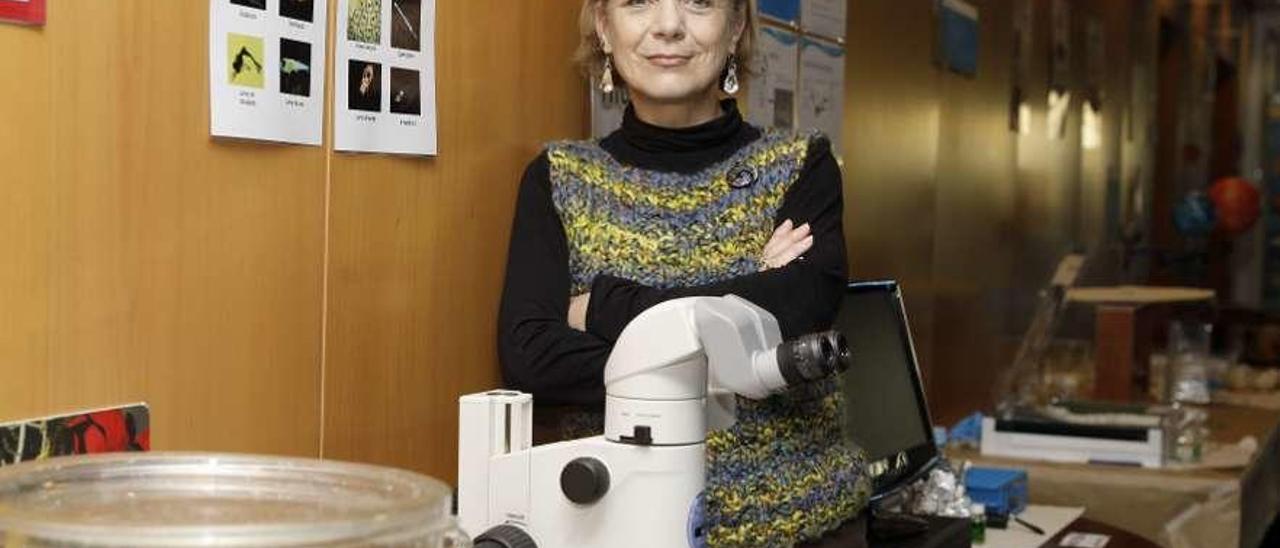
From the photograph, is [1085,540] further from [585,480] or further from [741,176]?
[585,480]

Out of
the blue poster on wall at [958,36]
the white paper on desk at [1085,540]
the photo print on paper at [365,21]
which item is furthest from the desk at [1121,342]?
the photo print on paper at [365,21]

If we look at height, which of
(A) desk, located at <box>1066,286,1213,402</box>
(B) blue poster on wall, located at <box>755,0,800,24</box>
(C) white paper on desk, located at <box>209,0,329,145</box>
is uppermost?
(B) blue poster on wall, located at <box>755,0,800,24</box>

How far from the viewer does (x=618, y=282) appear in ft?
6.79

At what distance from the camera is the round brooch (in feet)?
7.10

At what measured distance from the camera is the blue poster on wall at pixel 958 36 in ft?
14.5

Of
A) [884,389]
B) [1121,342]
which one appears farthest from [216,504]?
[1121,342]

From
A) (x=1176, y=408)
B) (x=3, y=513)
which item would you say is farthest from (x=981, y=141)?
(x=3, y=513)

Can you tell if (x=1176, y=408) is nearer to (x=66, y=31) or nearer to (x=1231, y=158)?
(x=66, y=31)

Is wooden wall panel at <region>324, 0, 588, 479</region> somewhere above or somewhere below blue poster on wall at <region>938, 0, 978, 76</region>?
below

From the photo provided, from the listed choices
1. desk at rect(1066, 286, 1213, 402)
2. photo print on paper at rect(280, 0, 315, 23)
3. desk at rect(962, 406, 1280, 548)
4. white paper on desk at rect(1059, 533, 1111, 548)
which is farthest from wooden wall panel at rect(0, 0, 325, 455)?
desk at rect(1066, 286, 1213, 402)

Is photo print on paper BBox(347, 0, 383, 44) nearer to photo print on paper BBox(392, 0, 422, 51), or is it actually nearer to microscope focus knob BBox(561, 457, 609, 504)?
photo print on paper BBox(392, 0, 422, 51)

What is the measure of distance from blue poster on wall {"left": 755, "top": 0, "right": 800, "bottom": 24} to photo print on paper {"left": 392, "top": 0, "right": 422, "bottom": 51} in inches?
41.1

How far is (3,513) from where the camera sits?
895mm

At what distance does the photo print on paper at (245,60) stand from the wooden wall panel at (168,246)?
1.3 inches
